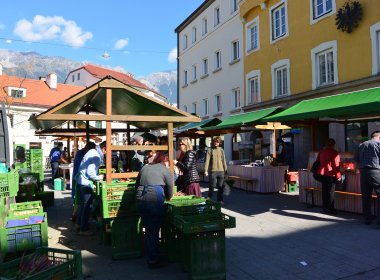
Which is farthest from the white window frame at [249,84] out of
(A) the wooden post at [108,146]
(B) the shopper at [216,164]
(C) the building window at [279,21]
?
(A) the wooden post at [108,146]

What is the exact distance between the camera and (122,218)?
559 cm

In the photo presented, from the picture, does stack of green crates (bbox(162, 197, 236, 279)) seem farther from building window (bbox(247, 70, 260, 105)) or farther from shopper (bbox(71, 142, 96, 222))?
building window (bbox(247, 70, 260, 105))

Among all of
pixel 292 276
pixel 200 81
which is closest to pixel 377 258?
pixel 292 276

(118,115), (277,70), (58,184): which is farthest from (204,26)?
(118,115)

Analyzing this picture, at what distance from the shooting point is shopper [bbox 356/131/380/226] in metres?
7.34

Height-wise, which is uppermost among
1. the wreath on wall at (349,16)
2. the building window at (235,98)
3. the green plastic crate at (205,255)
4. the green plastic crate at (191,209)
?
the wreath on wall at (349,16)

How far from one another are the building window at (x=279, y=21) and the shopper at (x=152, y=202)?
13810 millimetres

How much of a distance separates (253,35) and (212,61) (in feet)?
17.1

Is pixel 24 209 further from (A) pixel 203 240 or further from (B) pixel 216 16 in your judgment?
(B) pixel 216 16

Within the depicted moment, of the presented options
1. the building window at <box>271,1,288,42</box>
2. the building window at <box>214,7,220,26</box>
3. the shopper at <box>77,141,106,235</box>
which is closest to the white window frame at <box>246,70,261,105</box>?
the building window at <box>271,1,288,42</box>

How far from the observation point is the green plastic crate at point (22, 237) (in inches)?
201

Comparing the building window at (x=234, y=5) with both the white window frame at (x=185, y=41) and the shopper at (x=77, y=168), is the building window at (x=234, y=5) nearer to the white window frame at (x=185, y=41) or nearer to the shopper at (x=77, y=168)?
the white window frame at (x=185, y=41)

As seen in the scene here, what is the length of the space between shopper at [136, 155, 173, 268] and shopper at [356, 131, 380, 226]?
4.46 m

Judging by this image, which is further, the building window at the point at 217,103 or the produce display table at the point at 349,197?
the building window at the point at 217,103
